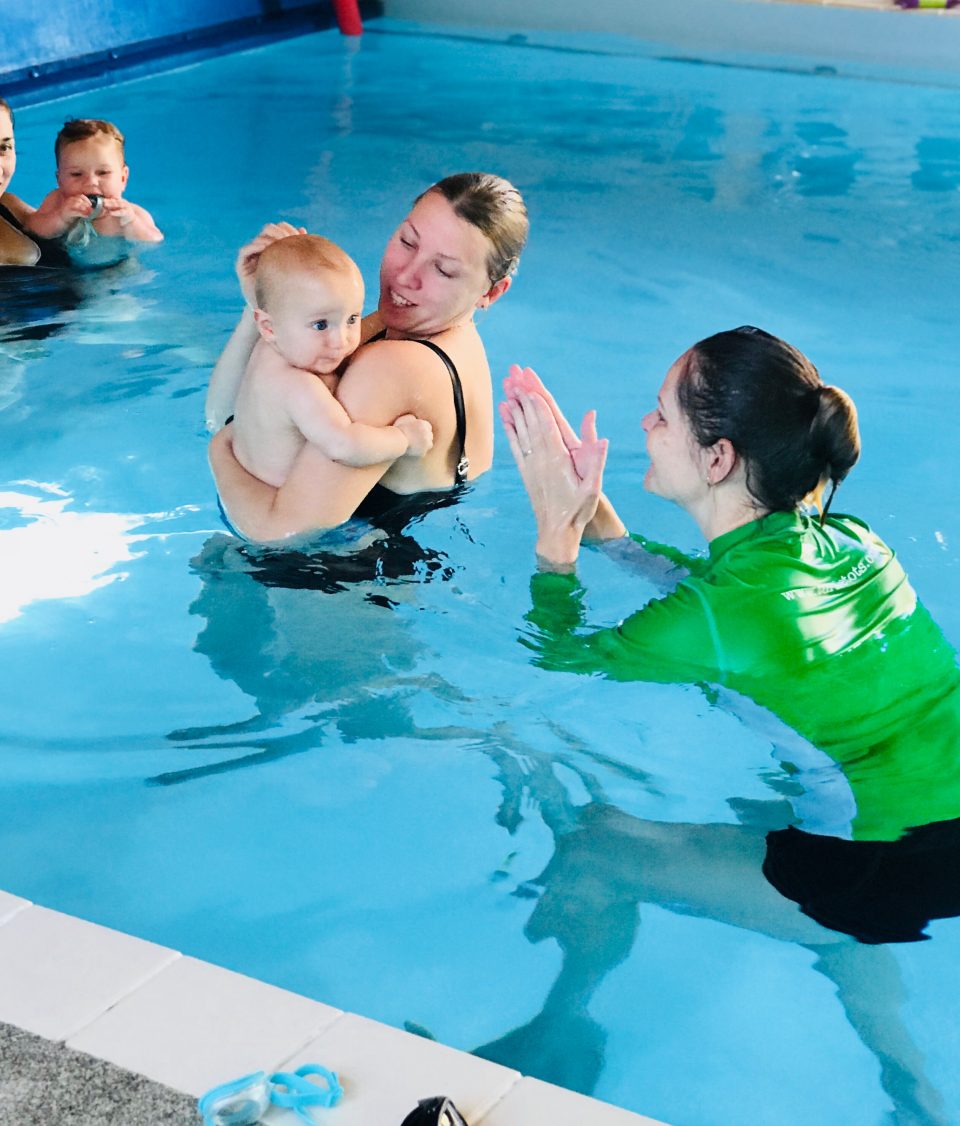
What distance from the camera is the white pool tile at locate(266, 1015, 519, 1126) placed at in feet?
7.22

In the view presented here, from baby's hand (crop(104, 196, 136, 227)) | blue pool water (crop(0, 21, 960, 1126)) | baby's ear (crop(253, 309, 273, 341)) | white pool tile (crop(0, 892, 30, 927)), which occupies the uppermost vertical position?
baby's ear (crop(253, 309, 273, 341))

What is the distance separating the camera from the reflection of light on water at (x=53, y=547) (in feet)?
14.0

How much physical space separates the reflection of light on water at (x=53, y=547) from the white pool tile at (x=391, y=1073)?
2204mm

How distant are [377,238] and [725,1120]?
235 inches

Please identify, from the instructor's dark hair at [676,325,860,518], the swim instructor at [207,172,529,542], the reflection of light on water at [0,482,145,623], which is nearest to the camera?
the instructor's dark hair at [676,325,860,518]

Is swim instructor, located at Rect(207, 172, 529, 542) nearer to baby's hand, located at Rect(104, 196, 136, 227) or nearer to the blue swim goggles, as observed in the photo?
the blue swim goggles

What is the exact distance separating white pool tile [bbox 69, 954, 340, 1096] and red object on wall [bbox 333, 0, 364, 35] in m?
12.1

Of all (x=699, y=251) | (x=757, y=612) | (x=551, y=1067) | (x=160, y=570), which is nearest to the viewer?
(x=757, y=612)

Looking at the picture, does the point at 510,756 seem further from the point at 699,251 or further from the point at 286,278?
the point at 699,251

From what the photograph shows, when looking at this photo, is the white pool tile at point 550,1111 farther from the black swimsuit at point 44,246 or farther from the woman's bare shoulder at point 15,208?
the woman's bare shoulder at point 15,208

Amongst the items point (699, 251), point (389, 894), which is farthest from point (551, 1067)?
point (699, 251)

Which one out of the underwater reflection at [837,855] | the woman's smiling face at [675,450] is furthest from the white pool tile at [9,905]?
the woman's smiling face at [675,450]

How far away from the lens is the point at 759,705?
2.77m


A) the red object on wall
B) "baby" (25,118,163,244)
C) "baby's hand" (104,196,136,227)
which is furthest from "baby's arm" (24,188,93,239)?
the red object on wall
